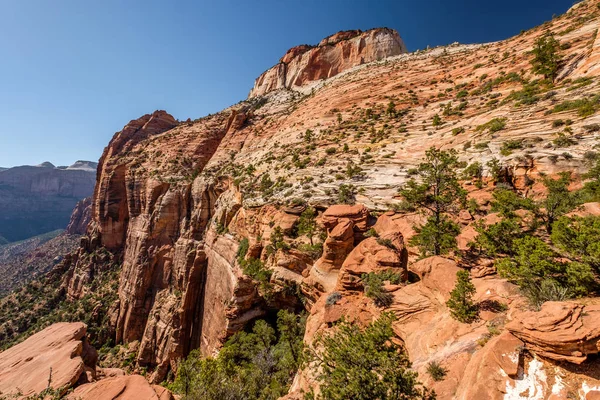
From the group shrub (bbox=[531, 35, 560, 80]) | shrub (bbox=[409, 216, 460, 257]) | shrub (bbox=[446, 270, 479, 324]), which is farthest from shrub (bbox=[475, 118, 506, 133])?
shrub (bbox=[446, 270, 479, 324])

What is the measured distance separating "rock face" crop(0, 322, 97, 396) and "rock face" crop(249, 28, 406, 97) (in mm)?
63157

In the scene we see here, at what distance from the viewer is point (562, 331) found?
13.1 ft

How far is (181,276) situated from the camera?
29.4 m

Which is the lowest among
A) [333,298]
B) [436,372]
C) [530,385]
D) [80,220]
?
[80,220]

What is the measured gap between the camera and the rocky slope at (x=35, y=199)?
16462 cm

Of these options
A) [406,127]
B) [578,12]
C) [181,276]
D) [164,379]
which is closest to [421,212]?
[406,127]

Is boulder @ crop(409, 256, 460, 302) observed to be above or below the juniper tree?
below

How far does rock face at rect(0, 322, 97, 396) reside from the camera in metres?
10.6

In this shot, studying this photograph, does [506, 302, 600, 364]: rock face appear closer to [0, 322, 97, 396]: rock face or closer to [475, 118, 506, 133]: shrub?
[0, 322, 97, 396]: rock face

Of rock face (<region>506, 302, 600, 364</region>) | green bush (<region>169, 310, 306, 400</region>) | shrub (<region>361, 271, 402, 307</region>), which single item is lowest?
green bush (<region>169, 310, 306, 400</region>)

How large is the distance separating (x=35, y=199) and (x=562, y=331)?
269952 millimetres

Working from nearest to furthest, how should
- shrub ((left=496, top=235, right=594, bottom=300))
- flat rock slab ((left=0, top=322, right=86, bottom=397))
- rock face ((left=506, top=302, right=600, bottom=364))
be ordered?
rock face ((left=506, top=302, right=600, bottom=364)) → shrub ((left=496, top=235, right=594, bottom=300)) → flat rock slab ((left=0, top=322, right=86, bottom=397))

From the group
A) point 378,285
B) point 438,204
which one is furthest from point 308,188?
point 378,285

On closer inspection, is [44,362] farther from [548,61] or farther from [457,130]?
[548,61]
